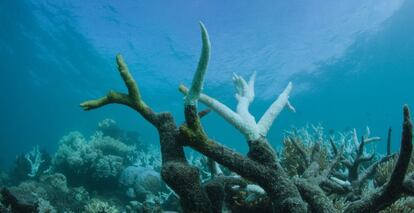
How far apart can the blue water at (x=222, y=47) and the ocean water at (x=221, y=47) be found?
13cm

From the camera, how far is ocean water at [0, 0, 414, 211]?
3198cm

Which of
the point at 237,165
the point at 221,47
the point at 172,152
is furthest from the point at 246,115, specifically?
the point at 221,47

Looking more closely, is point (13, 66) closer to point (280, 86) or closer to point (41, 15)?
point (41, 15)

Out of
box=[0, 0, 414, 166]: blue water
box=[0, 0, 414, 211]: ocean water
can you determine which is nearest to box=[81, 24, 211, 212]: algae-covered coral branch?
box=[0, 0, 414, 211]: ocean water

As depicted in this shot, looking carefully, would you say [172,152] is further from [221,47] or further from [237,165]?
[221,47]

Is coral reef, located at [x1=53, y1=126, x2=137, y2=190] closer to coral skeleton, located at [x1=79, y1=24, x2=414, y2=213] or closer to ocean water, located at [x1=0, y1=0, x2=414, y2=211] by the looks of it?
coral skeleton, located at [x1=79, y1=24, x2=414, y2=213]

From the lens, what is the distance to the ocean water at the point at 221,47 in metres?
32.0

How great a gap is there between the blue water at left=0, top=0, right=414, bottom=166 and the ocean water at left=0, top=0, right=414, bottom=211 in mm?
132

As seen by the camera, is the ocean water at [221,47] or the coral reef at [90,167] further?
the ocean water at [221,47]

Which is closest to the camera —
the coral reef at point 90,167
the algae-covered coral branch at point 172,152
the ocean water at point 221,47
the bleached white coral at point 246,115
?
the algae-covered coral branch at point 172,152

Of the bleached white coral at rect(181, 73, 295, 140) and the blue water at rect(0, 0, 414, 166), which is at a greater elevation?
the blue water at rect(0, 0, 414, 166)

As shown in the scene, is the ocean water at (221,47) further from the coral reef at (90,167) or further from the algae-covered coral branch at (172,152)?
the algae-covered coral branch at (172,152)

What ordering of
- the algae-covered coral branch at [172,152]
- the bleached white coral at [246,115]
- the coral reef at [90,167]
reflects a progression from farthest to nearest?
the coral reef at [90,167], the bleached white coral at [246,115], the algae-covered coral branch at [172,152]

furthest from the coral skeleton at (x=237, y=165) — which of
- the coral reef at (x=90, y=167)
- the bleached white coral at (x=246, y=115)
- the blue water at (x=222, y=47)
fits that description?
the blue water at (x=222, y=47)
